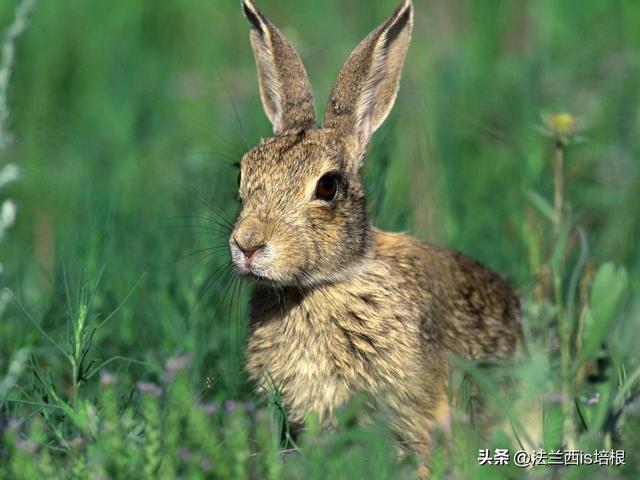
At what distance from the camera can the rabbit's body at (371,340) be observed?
3988 mm

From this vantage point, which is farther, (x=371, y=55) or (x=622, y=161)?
(x=622, y=161)

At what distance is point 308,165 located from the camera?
4086 millimetres

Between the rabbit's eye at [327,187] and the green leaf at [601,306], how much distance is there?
1119mm

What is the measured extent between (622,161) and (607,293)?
2745mm

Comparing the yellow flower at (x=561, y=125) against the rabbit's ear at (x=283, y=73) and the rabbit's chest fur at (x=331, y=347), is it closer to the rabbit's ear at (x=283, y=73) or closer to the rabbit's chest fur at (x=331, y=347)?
the rabbit's chest fur at (x=331, y=347)

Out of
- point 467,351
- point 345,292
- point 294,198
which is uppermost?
point 294,198

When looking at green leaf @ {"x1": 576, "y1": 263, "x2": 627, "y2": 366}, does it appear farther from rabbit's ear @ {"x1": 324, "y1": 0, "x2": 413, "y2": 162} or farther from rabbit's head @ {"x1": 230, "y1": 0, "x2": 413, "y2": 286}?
rabbit's ear @ {"x1": 324, "y1": 0, "x2": 413, "y2": 162}

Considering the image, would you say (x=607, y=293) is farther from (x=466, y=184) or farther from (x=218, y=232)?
(x=466, y=184)

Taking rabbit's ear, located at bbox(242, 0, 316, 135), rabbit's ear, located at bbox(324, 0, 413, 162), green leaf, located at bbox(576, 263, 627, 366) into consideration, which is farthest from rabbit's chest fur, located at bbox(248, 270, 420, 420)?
green leaf, located at bbox(576, 263, 627, 366)

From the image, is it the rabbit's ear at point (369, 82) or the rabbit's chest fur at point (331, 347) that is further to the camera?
the rabbit's ear at point (369, 82)

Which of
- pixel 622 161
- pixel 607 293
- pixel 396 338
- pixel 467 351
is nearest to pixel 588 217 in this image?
pixel 622 161

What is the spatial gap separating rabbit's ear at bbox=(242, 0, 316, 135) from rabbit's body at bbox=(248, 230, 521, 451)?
1.83ft

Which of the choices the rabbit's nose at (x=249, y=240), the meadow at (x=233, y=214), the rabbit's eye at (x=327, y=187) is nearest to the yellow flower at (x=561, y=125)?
the meadow at (x=233, y=214)

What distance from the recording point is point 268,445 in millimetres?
2797
